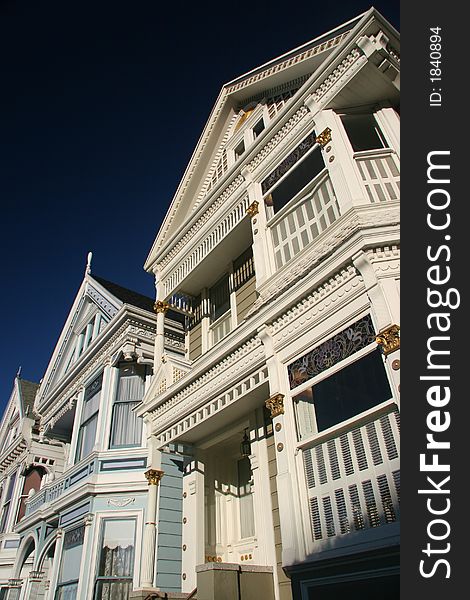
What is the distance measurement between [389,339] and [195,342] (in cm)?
774

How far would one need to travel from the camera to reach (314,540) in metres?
5.47

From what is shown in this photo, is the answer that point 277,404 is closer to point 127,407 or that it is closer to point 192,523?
point 192,523

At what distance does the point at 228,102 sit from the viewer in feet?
42.0

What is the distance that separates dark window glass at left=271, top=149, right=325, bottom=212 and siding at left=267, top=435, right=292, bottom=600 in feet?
14.6

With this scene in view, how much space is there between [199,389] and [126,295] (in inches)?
351

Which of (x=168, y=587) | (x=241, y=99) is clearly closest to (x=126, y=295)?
(x=241, y=99)

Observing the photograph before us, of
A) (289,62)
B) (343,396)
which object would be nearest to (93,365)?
(289,62)

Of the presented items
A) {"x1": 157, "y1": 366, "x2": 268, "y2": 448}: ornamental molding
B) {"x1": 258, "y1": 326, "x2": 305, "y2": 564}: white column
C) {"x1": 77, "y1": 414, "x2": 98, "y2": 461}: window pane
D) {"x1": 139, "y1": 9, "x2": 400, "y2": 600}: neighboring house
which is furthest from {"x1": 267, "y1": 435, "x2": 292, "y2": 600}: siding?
{"x1": 77, "y1": 414, "x2": 98, "y2": 461}: window pane

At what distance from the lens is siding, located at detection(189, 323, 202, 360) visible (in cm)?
1216

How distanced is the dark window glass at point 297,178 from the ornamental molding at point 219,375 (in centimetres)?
282

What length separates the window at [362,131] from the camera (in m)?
8.11

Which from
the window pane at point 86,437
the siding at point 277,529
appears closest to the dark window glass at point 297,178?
the siding at point 277,529

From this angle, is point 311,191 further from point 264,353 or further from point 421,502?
point 421,502

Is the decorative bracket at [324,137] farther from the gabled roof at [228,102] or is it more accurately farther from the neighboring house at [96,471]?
the neighboring house at [96,471]
